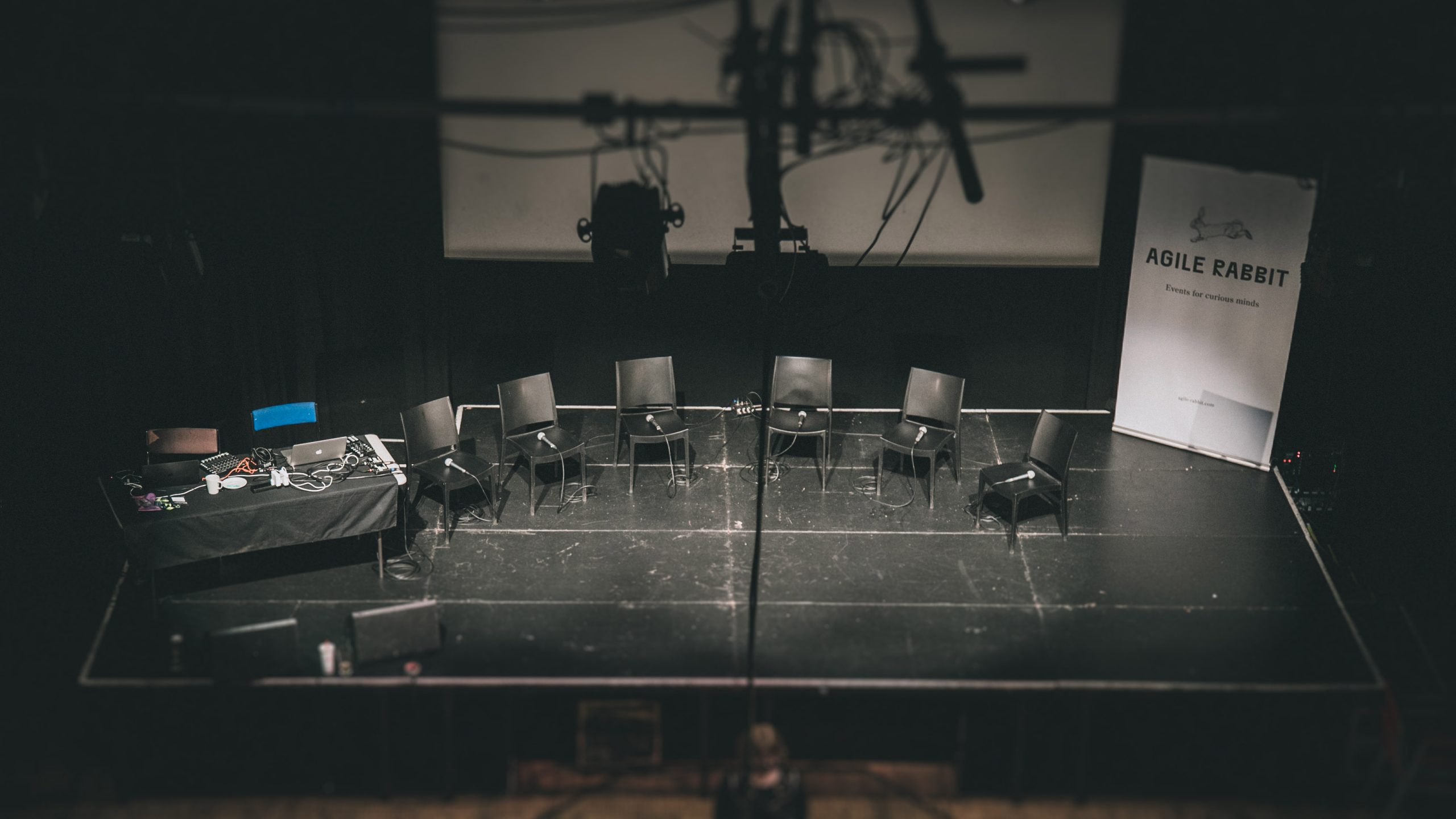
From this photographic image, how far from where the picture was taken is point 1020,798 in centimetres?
634

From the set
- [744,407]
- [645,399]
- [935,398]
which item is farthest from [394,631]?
[935,398]

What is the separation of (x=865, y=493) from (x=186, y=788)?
457 cm

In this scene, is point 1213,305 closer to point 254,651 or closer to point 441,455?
point 441,455

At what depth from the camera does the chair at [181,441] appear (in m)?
7.67

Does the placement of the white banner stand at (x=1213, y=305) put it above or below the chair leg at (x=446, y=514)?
above

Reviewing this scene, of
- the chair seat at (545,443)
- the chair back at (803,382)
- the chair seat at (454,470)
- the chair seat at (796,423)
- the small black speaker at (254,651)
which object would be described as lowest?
the small black speaker at (254,651)

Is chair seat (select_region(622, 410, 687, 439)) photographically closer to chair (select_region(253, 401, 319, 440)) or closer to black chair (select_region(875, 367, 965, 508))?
black chair (select_region(875, 367, 965, 508))

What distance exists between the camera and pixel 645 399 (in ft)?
29.5

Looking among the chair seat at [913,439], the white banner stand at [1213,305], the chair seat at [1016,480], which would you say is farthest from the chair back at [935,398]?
the white banner stand at [1213,305]

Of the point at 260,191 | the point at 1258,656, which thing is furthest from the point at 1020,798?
the point at 260,191

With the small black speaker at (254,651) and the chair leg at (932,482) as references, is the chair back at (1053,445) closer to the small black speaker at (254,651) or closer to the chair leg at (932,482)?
the chair leg at (932,482)

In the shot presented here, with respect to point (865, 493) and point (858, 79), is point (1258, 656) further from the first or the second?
point (858, 79)

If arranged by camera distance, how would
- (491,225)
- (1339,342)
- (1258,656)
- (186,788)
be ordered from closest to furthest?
(186,788)
(1258,656)
(1339,342)
(491,225)

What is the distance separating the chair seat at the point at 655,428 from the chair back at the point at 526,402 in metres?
0.56
